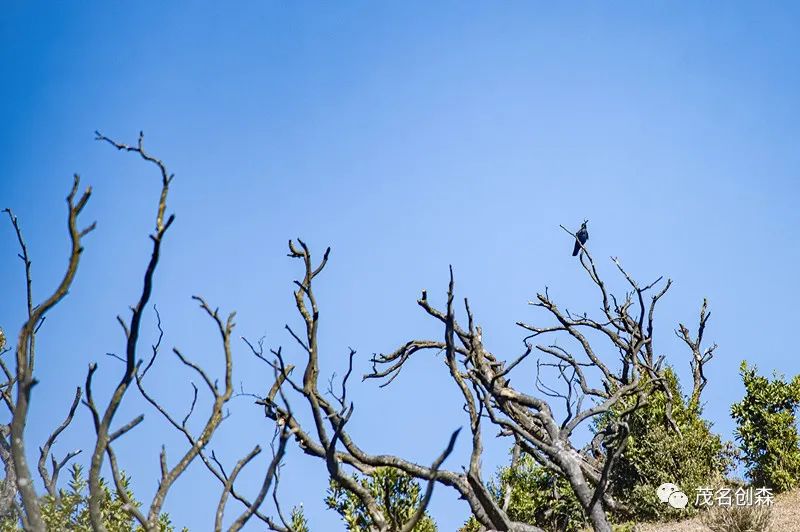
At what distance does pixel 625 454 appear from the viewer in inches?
659

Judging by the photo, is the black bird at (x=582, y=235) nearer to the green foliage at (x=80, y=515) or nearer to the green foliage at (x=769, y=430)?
the green foliage at (x=769, y=430)

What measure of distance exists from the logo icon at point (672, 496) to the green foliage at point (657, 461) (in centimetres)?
12

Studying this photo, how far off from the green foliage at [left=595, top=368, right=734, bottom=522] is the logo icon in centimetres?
12

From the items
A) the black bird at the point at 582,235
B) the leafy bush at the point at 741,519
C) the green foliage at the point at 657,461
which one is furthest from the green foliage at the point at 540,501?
the black bird at the point at 582,235

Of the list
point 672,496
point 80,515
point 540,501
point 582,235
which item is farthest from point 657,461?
point 80,515

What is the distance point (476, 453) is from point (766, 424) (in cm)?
1115

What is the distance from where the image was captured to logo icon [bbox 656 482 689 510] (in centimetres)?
1563

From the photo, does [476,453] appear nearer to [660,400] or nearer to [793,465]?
[660,400]

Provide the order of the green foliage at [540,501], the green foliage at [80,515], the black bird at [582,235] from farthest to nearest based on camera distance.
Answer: the black bird at [582,235], the green foliage at [540,501], the green foliage at [80,515]

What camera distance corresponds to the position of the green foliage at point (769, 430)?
1705 centimetres

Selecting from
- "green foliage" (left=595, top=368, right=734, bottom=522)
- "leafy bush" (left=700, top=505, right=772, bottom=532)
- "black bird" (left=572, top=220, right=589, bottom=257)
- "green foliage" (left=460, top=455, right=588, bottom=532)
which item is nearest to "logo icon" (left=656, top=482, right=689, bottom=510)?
"green foliage" (left=595, top=368, right=734, bottom=522)

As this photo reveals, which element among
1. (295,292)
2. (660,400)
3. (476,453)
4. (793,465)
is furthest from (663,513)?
(295,292)

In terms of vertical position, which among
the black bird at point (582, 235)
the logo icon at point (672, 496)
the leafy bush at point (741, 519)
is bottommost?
the leafy bush at point (741, 519)

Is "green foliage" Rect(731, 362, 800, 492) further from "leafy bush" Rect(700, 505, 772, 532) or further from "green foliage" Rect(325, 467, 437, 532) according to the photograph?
"green foliage" Rect(325, 467, 437, 532)
